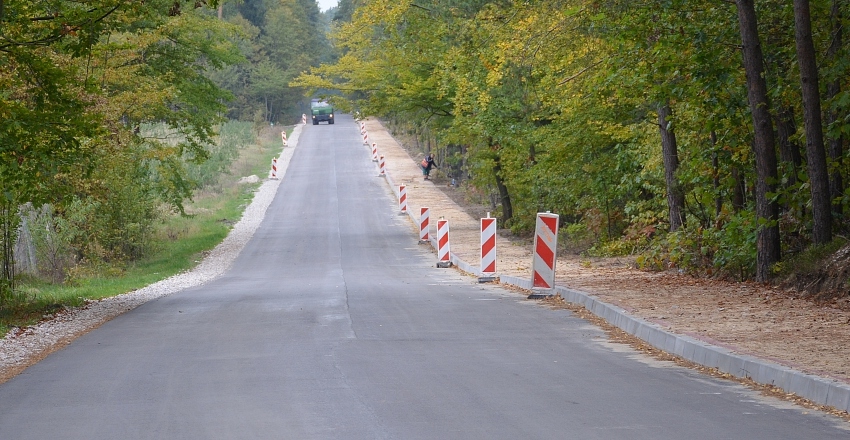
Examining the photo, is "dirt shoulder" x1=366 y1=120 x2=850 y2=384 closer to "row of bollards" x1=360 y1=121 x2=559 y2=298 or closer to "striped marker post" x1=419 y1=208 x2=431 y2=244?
"row of bollards" x1=360 y1=121 x2=559 y2=298

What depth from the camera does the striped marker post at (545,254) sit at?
16.5 m

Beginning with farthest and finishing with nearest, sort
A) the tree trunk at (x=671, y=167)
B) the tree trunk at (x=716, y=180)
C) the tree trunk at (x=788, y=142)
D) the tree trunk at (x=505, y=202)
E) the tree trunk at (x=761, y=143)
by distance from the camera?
the tree trunk at (x=505, y=202), the tree trunk at (x=671, y=167), the tree trunk at (x=716, y=180), the tree trunk at (x=788, y=142), the tree trunk at (x=761, y=143)

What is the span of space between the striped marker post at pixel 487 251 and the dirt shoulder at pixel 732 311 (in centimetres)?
49

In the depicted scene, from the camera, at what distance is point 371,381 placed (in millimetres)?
8742

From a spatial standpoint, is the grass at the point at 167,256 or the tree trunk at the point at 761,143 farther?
the grass at the point at 167,256

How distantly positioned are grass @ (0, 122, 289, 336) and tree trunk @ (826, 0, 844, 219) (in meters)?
12.5

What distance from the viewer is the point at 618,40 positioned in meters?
16.3

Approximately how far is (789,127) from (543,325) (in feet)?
20.9

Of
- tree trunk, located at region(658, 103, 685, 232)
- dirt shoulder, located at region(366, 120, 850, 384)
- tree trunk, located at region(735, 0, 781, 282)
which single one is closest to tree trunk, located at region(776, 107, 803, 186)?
tree trunk, located at region(735, 0, 781, 282)

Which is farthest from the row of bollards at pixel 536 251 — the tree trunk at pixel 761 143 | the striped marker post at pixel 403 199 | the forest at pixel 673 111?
the striped marker post at pixel 403 199

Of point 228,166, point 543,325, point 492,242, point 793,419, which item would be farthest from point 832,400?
point 228,166

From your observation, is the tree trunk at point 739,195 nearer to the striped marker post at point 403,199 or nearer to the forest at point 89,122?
the forest at point 89,122

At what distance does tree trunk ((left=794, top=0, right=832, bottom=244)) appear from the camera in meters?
13.9

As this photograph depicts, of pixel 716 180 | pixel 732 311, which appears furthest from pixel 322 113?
pixel 732 311
